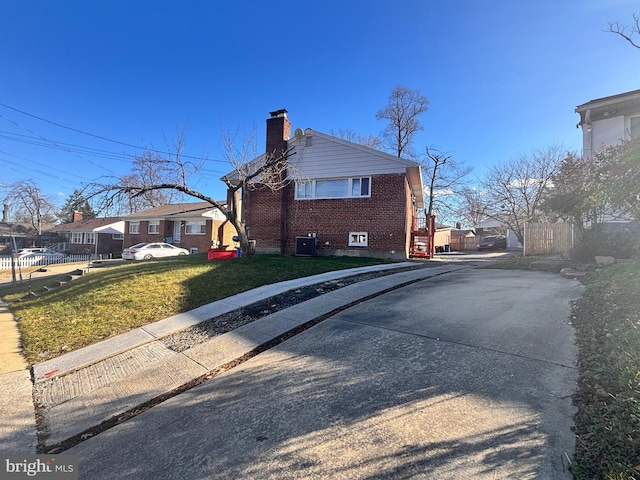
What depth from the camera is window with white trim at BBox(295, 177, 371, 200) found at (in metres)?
15.5

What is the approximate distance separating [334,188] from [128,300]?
10611mm

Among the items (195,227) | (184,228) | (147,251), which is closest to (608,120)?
(195,227)

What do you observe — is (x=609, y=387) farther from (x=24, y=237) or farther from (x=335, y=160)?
(x=24, y=237)

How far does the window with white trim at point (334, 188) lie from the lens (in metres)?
15.5

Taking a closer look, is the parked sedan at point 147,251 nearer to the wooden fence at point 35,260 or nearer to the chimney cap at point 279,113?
the wooden fence at point 35,260

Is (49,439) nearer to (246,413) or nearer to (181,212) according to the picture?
(246,413)

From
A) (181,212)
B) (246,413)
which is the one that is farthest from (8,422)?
(181,212)

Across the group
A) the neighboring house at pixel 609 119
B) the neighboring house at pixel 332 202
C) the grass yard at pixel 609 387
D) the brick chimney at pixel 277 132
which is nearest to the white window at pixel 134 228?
the neighboring house at pixel 332 202

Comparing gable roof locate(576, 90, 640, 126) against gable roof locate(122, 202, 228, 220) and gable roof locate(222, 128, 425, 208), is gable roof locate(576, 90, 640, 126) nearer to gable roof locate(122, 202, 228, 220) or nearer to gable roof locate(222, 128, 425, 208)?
gable roof locate(222, 128, 425, 208)

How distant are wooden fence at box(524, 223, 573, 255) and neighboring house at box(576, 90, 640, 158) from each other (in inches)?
134

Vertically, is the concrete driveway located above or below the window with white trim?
below

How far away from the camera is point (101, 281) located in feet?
32.7

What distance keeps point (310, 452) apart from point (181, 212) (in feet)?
90.2

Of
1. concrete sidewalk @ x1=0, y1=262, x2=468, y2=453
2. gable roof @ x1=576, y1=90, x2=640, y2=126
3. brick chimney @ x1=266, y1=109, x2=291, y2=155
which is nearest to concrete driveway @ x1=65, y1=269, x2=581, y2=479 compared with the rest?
concrete sidewalk @ x1=0, y1=262, x2=468, y2=453
